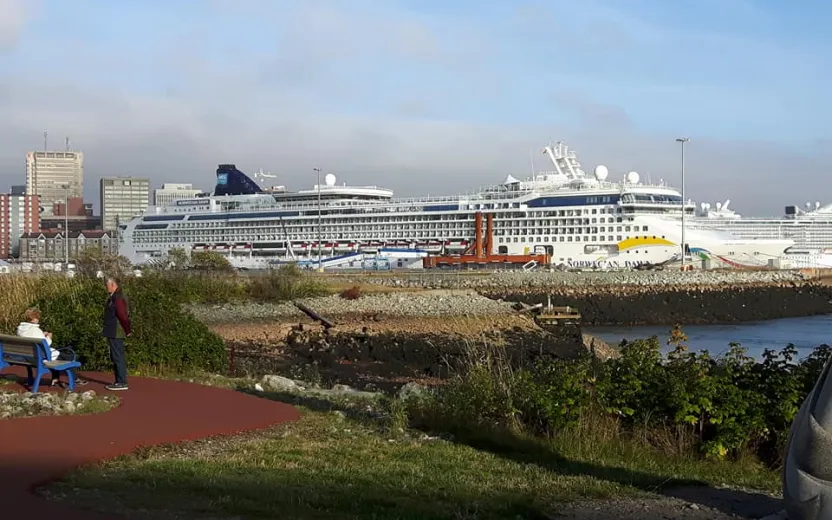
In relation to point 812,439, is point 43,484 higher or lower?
lower

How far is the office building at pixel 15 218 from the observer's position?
469 ft

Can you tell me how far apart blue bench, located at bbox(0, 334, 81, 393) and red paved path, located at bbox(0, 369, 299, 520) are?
345 mm

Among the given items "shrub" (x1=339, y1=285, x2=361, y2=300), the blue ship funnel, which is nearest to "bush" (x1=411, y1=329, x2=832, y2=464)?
"shrub" (x1=339, y1=285, x2=361, y2=300)

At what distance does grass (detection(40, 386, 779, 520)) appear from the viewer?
6.01m

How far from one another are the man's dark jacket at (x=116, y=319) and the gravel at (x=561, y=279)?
37957 millimetres

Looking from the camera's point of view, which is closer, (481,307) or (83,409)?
(83,409)

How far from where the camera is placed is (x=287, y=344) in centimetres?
2502

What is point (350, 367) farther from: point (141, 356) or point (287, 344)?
point (141, 356)

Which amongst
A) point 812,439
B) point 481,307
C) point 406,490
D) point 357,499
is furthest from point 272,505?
point 481,307

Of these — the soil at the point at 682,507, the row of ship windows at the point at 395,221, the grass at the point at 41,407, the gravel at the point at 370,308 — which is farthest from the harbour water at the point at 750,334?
the row of ship windows at the point at 395,221

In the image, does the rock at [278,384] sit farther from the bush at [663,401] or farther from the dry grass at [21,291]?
the dry grass at [21,291]

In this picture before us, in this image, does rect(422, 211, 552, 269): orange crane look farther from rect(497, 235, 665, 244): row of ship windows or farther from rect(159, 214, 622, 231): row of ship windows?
rect(497, 235, 665, 244): row of ship windows

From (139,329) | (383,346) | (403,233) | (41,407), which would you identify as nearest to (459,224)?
(403,233)

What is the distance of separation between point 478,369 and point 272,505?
405 cm
